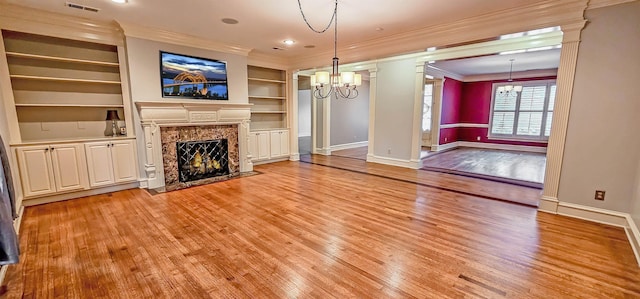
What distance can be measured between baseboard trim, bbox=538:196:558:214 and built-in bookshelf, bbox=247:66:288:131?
542 centimetres

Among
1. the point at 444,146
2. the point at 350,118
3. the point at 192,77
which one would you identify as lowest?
the point at 444,146

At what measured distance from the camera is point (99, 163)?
412 cm

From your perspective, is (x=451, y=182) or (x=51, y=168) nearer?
(x=51, y=168)

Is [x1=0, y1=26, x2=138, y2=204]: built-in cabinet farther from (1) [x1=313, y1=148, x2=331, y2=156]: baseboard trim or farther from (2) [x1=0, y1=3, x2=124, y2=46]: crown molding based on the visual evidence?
(1) [x1=313, y1=148, x2=331, y2=156]: baseboard trim

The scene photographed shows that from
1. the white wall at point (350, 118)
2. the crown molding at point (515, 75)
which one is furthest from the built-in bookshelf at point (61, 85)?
the crown molding at point (515, 75)

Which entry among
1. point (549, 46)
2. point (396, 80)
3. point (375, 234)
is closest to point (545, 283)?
point (375, 234)

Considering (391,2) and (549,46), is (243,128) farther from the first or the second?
(549,46)

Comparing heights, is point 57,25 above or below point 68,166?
above

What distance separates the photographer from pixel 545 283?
2.04m

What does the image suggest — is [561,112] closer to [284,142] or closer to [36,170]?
[284,142]

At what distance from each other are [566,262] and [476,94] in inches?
334

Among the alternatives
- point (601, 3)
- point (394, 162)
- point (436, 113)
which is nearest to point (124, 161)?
point (394, 162)

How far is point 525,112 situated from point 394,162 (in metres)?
5.70

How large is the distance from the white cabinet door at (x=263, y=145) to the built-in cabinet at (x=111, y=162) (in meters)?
2.59
